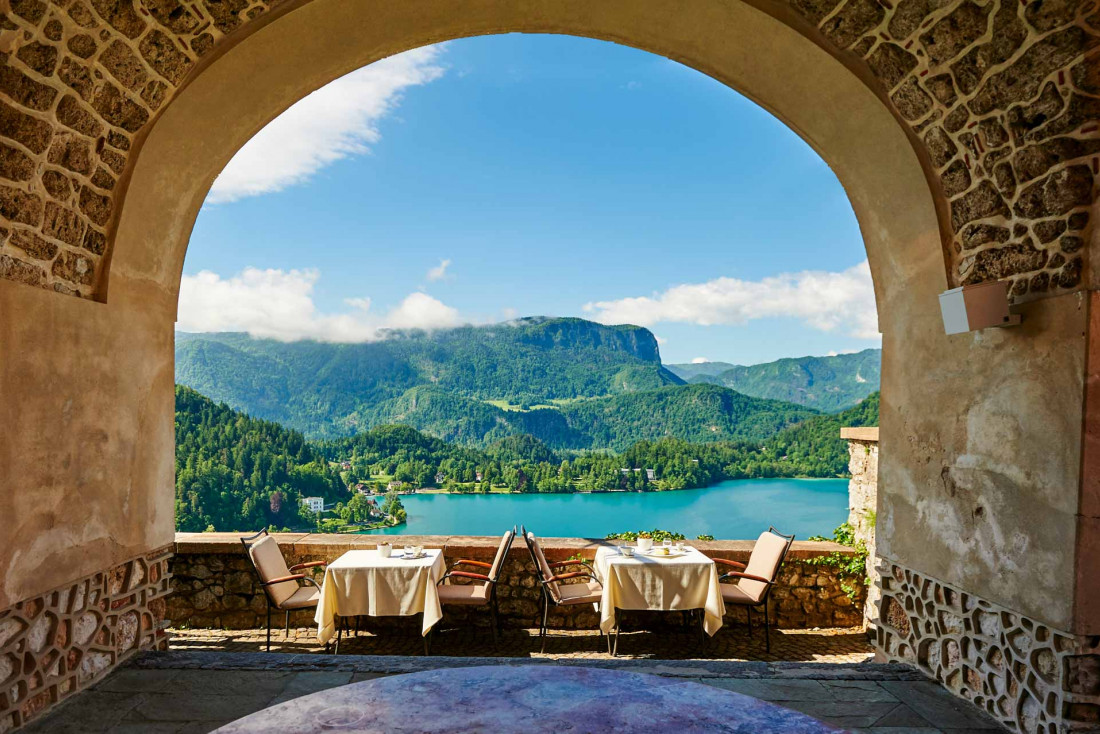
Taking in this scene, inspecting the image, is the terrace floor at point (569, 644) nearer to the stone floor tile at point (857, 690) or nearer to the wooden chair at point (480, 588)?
the wooden chair at point (480, 588)

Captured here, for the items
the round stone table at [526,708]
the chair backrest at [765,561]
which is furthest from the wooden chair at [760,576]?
the round stone table at [526,708]

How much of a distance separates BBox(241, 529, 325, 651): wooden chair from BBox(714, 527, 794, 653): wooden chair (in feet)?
9.46

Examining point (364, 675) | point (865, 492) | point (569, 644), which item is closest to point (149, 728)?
point (364, 675)

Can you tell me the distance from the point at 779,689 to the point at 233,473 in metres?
11.6

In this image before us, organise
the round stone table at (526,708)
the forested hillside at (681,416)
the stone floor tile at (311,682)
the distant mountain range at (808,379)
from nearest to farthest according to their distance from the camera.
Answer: the round stone table at (526,708) < the stone floor tile at (311,682) < the forested hillside at (681,416) < the distant mountain range at (808,379)

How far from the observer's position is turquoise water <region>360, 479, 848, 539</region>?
804 inches

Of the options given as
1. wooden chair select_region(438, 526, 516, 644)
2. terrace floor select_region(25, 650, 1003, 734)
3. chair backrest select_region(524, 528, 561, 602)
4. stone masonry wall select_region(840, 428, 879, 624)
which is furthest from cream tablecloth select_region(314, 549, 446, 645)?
stone masonry wall select_region(840, 428, 879, 624)

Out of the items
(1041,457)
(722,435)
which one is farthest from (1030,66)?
(722,435)

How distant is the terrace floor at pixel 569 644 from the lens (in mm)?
4461

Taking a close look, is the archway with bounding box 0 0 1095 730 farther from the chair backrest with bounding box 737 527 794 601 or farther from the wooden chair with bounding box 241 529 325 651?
the chair backrest with bounding box 737 527 794 601

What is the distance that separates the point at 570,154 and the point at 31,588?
4704cm

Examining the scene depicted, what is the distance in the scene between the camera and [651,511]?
69.3ft

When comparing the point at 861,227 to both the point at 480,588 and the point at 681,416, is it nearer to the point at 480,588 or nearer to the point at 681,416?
the point at 480,588

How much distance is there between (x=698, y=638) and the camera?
4750mm
